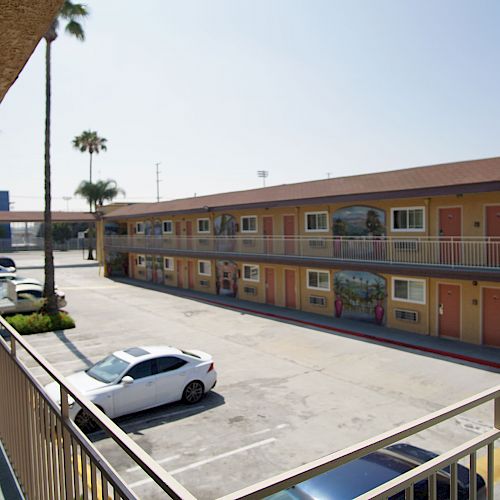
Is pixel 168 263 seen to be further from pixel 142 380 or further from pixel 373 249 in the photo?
pixel 142 380

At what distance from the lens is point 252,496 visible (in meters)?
1.66

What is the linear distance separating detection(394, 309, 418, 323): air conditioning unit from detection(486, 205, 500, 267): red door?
4878 millimetres

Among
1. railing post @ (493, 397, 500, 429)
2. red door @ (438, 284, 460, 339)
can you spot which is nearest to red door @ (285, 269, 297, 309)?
red door @ (438, 284, 460, 339)

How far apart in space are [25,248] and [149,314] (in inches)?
2988

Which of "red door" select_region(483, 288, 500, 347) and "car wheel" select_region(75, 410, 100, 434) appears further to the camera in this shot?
"red door" select_region(483, 288, 500, 347)

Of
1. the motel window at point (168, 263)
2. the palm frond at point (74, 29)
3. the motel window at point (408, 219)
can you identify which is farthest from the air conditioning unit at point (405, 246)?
the motel window at point (168, 263)

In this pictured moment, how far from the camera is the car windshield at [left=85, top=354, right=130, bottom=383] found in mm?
12336

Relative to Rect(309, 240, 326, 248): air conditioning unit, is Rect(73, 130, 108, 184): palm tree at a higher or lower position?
higher

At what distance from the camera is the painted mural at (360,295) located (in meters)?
24.0

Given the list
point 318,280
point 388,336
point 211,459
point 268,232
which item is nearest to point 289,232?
point 268,232

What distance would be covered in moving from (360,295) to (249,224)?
10.7m

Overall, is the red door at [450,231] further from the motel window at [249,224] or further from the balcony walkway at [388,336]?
the motel window at [249,224]

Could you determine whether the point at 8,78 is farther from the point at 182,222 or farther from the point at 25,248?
the point at 25,248

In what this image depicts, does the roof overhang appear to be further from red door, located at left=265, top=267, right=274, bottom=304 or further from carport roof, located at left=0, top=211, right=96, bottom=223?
carport roof, located at left=0, top=211, right=96, bottom=223
